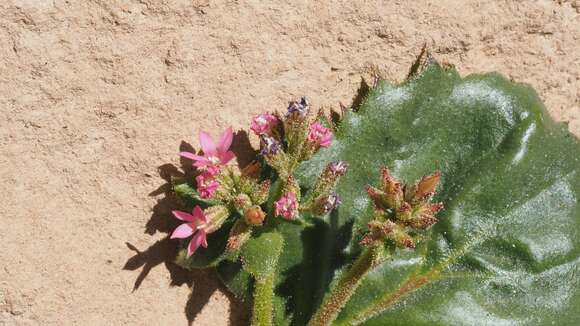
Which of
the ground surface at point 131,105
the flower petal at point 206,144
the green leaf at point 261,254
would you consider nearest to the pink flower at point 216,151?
the flower petal at point 206,144

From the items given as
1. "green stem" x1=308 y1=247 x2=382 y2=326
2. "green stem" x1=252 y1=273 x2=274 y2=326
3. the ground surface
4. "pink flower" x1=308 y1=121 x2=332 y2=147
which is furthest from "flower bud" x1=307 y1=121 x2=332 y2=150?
"green stem" x1=252 y1=273 x2=274 y2=326

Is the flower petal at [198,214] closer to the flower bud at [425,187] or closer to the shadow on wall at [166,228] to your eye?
the shadow on wall at [166,228]

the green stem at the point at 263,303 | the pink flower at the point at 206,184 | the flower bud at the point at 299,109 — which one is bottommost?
the green stem at the point at 263,303

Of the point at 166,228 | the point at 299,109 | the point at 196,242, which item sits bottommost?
the point at 166,228

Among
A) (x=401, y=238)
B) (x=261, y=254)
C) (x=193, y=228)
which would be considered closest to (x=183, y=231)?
(x=193, y=228)

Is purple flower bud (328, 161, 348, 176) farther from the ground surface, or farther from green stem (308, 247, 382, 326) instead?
the ground surface

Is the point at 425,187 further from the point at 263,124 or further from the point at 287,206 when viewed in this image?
the point at 263,124
